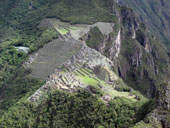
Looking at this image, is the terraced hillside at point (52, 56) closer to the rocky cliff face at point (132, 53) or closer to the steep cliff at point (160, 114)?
the rocky cliff face at point (132, 53)

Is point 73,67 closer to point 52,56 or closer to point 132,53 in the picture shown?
point 52,56

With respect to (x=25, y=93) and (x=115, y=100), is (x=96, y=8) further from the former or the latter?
(x=115, y=100)

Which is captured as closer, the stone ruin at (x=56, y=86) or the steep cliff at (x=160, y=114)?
the steep cliff at (x=160, y=114)

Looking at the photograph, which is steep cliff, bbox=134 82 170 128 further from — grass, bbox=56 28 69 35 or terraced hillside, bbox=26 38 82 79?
grass, bbox=56 28 69 35

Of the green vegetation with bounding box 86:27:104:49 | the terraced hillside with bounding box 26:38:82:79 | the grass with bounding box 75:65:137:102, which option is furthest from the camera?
the green vegetation with bounding box 86:27:104:49

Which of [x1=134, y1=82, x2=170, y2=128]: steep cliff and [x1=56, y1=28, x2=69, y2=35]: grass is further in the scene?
[x1=56, y1=28, x2=69, y2=35]: grass

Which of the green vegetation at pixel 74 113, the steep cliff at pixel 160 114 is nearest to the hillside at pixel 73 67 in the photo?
the green vegetation at pixel 74 113

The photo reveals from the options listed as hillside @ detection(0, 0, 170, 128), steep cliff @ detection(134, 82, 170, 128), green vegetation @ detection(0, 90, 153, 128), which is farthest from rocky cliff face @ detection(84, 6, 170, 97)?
steep cliff @ detection(134, 82, 170, 128)

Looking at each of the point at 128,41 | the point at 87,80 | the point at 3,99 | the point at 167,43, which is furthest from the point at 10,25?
the point at 167,43
